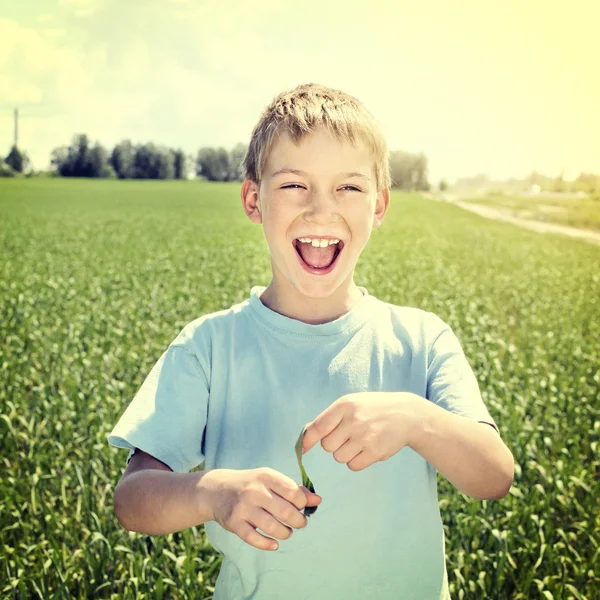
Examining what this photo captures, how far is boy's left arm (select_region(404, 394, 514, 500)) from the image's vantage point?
137cm

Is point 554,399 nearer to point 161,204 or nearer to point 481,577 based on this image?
point 481,577

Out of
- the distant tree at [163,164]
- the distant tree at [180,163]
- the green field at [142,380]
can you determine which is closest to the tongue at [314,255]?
the green field at [142,380]

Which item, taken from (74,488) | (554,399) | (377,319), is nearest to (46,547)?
(74,488)

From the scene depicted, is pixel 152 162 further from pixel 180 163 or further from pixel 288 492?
pixel 288 492

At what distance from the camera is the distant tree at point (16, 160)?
5944 cm

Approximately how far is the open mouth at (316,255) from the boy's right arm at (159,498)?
593 mm

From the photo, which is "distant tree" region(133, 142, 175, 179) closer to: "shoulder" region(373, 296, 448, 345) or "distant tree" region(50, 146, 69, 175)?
"distant tree" region(50, 146, 69, 175)

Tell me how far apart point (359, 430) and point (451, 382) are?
0.45m

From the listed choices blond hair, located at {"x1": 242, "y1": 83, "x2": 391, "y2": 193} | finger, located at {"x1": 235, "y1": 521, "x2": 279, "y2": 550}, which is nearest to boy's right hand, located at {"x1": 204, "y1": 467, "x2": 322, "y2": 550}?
finger, located at {"x1": 235, "y1": 521, "x2": 279, "y2": 550}

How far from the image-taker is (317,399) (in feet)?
5.21

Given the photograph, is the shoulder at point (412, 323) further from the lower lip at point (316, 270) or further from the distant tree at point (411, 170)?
the distant tree at point (411, 170)

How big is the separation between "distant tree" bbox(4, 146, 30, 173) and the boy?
63167 millimetres

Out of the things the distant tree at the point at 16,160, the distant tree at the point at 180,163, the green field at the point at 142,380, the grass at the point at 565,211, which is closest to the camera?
A: the green field at the point at 142,380

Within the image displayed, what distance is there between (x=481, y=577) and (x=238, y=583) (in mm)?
2470
